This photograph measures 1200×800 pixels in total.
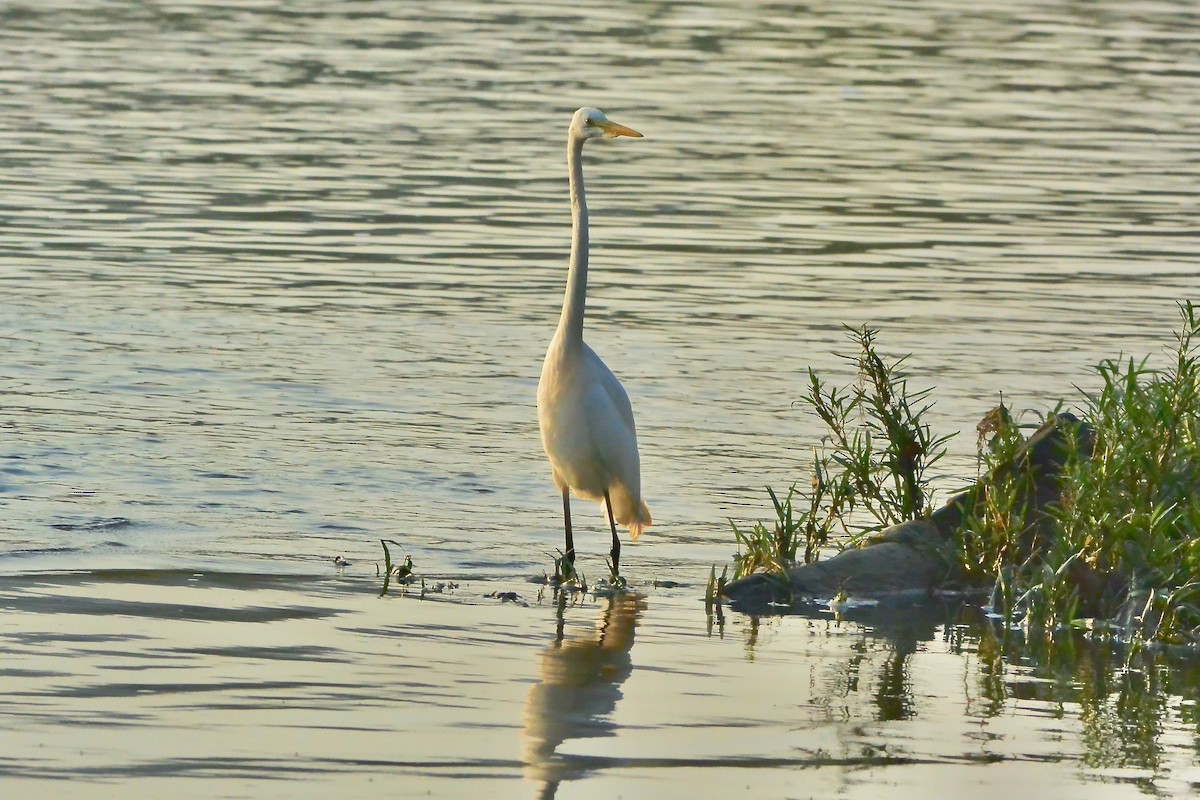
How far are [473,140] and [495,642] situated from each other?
16208 mm

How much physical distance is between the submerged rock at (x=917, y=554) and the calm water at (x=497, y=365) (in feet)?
1.11

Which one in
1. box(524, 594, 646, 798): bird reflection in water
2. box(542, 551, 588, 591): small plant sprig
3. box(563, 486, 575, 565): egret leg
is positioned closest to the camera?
box(524, 594, 646, 798): bird reflection in water

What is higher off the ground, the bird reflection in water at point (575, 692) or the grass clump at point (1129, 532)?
the grass clump at point (1129, 532)

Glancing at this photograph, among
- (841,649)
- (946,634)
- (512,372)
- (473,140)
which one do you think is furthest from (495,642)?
(473,140)

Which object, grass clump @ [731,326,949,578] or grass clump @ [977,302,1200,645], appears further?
grass clump @ [731,326,949,578]

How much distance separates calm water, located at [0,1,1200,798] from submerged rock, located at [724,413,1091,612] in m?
0.34

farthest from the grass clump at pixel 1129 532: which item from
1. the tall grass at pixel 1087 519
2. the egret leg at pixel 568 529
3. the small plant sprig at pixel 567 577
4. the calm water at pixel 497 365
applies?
the egret leg at pixel 568 529

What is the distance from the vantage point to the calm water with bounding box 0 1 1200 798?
19.6 ft

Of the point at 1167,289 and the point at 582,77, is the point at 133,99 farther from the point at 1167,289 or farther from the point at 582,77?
the point at 1167,289

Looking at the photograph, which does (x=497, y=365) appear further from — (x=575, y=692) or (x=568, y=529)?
(x=575, y=692)

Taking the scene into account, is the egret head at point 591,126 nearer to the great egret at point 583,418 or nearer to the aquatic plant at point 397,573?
the great egret at point 583,418

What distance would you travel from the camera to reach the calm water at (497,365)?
5.96 m

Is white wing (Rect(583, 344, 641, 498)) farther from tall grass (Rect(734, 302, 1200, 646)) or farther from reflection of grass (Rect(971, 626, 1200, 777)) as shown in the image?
reflection of grass (Rect(971, 626, 1200, 777))

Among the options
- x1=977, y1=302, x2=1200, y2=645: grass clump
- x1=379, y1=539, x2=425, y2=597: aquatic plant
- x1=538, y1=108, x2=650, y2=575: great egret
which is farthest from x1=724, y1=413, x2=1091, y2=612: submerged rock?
x1=379, y1=539, x2=425, y2=597: aquatic plant
